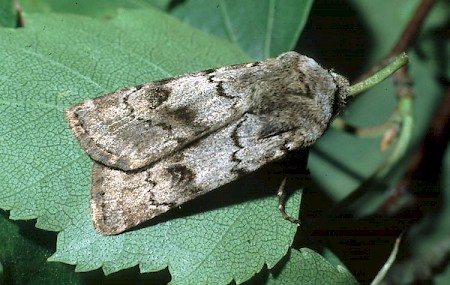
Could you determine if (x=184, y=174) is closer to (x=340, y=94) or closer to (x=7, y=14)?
(x=340, y=94)

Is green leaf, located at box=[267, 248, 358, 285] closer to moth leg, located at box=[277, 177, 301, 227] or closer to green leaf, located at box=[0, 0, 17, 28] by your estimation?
moth leg, located at box=[277, 177, 301, 227]

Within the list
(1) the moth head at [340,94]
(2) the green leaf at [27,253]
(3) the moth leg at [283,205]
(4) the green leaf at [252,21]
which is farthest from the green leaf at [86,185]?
(4) the green leaf at [252,21]

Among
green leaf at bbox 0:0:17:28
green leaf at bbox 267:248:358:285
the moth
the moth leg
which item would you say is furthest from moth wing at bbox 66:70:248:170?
green leaf at bbox 0:0:17:28

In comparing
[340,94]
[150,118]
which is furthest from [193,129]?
[340,94]

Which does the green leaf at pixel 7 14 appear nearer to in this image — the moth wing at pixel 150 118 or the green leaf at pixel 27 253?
the moth wing at pixel 150 118

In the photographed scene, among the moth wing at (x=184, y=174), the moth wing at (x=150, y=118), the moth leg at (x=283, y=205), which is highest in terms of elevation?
the moth wing at (x=150, y=118)

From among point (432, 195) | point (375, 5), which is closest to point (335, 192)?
point (432, 195)

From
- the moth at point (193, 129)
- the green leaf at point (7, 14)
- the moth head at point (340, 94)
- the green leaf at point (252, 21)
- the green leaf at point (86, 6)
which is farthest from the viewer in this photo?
the green leaf at point (252, 21)
